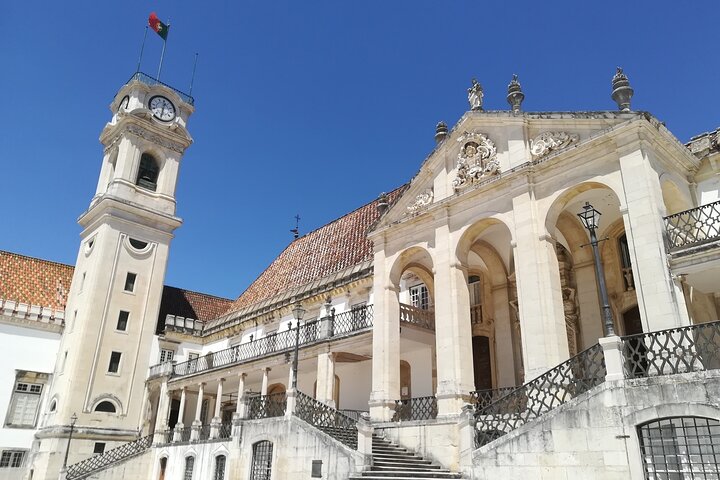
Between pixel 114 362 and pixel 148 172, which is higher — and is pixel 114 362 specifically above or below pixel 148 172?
below

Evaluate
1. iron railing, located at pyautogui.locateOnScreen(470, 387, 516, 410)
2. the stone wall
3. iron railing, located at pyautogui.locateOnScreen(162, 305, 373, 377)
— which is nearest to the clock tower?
iron railing, located at pyautogui.locateOnScreen(162, 305, 373, 377)

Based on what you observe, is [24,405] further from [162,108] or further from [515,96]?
[515,96]

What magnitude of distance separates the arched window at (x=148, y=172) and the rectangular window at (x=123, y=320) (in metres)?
8.45

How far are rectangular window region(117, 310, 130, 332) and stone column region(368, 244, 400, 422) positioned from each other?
19589 mm

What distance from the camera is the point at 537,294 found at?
45.3ft

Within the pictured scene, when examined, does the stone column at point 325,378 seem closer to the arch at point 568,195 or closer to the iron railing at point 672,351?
the arch at point 568,195

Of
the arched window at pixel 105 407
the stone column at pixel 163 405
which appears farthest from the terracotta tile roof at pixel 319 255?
the arched window at pixel 105 407

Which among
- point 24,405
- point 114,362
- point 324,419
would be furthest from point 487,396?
point 24,405

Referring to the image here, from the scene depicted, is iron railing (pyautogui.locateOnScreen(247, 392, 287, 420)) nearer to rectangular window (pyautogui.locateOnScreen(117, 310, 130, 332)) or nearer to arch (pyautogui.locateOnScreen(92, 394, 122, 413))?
arch (pyautogui.locateOnScreen(92, 394, 122, 413))

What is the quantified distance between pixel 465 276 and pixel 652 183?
237 inches

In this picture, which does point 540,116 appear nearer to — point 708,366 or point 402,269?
point 402,269

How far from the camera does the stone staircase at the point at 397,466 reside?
41.4 ft

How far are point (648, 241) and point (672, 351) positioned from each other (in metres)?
2.80

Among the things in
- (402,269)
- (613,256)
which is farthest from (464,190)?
(613,256)
